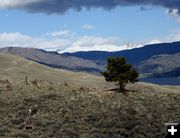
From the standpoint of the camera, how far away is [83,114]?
113 feet

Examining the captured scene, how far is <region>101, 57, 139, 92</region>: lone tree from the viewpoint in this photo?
53.3 metres

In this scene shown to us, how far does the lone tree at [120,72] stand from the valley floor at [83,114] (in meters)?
6.76

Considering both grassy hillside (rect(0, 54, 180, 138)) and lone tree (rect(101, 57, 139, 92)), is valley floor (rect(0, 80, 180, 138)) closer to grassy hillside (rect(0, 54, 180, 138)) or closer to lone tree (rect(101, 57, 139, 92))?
grassy hillside (rect(0, 54, 180, 138))

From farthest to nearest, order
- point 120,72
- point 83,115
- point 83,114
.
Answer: point 120,72
point 83,114
point 83,115

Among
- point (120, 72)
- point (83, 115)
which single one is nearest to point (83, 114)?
point (83, 115)

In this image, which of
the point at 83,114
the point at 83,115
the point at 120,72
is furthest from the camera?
the point at 120,72

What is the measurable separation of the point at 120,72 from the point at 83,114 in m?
20.3

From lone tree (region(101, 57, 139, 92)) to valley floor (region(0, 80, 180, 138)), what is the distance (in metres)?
6.76

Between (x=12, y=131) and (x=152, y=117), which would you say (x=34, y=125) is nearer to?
(x=12, y=131)

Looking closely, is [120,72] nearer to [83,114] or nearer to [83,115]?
[83,114]

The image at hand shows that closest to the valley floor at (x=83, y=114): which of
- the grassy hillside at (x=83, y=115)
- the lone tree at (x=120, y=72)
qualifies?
the grassy hillside at (x=83, y=115)

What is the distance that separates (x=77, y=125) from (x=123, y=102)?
33.7ft

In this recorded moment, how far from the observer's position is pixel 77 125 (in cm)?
3100

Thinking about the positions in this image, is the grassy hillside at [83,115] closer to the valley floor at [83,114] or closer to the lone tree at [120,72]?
the valley floor at [83,114]
